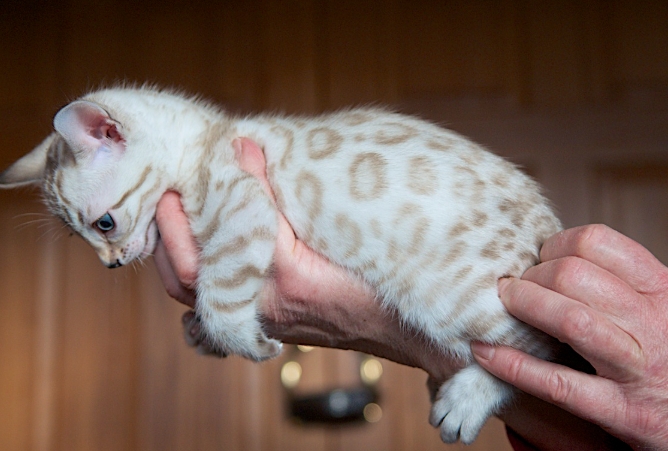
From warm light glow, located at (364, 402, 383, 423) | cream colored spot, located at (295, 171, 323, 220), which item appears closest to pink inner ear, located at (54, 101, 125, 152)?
cream colored spot, located at (295, 171, 323, 220)

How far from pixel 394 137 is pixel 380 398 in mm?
1721

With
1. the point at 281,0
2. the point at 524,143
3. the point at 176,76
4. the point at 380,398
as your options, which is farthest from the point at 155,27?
the point at 380,398

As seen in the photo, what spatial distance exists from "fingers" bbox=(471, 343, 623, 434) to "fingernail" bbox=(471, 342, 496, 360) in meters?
0.05

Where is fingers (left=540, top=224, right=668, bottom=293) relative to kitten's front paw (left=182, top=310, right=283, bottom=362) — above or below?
above

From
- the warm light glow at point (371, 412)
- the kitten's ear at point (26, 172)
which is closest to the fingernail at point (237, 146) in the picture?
the kitten's ear at point (26, 172)

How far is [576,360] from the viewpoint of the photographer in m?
1.31

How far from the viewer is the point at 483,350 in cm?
127

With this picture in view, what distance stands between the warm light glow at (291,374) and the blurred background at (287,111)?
0.11 feet

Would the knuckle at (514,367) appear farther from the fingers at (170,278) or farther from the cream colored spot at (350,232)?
the fingers at (170,278)

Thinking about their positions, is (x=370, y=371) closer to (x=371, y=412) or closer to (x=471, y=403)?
(x=371, y=412)

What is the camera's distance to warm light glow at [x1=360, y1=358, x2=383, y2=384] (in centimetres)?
281

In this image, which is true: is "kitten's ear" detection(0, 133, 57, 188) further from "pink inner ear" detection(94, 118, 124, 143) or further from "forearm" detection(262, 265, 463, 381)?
"forearm" detection(262, 265, 463, 381)

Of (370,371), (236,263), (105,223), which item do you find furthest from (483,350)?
(370,371)

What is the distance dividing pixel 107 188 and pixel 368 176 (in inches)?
23.5
